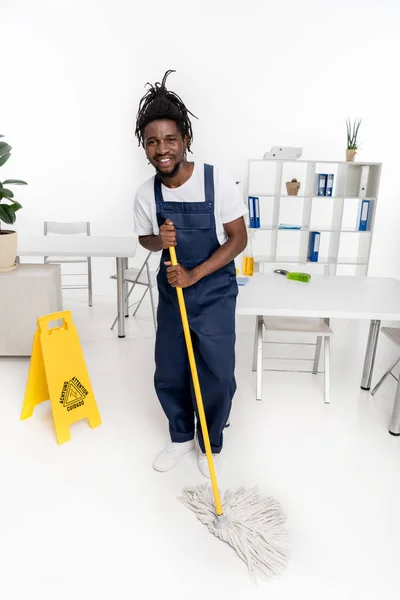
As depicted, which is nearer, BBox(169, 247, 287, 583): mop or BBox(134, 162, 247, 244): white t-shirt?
BBox(169, 247, 287, 583): mop

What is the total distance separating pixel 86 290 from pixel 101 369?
75.2 inches

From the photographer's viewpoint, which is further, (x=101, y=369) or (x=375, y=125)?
(x=375, y=125)

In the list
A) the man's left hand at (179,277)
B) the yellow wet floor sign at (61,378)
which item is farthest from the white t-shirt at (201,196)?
the yellow wet floor sign at (61,378)

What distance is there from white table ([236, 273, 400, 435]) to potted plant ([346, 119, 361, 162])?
A: 1713 mm

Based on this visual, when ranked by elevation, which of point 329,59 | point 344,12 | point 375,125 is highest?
point 344,12

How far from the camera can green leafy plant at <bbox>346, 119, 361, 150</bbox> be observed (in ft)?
13.1

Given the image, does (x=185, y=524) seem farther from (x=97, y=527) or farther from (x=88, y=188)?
(x=88, y=188)

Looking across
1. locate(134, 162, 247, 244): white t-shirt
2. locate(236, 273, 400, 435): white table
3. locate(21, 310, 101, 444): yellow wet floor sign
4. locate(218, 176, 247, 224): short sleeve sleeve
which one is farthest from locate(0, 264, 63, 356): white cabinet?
locate(218, 176, 247, 224): short sleeve sleeve

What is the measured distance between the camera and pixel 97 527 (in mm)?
1646

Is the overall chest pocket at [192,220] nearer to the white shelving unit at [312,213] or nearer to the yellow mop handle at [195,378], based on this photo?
the yellow mop handle at [195,378]

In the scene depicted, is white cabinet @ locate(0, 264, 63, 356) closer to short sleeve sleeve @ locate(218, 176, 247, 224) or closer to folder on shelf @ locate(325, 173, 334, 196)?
short sleeve sleeve @ locate(218, 176, 247, 224)

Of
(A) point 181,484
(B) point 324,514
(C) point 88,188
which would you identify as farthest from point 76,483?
(C) point 88,188

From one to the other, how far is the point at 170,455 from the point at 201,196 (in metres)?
1.12

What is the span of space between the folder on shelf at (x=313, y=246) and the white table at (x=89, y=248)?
165 cm
